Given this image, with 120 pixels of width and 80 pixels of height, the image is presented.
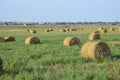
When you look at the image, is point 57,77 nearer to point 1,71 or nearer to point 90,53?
point 1,71

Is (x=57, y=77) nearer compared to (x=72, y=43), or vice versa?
(x=57, y=77)

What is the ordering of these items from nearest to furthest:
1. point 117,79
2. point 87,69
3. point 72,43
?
point 117,79 < point 87,69 < point 72,43

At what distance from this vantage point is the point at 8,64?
48.8ft

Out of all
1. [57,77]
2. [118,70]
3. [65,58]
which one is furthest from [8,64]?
[118,70]

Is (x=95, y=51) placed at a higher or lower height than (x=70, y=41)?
higher

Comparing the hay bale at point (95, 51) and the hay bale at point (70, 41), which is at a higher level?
the hay bale at point (95, 51)

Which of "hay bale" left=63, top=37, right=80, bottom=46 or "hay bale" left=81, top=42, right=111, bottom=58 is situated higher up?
"hay bale" left=81, top=42, right=111, bottom=58

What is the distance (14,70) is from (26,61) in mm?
2948

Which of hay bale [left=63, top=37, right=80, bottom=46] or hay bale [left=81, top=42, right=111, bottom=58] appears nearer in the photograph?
hay bale [left=81, top=42, right=111, bottom=58]

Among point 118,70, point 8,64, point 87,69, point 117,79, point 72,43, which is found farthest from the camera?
point 72,43

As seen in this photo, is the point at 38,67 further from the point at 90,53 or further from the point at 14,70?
the point at 90,53

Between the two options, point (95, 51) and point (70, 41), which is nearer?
→ point (95, 51)

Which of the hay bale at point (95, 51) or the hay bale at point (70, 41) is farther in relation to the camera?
the hay bale at point (70, 41)

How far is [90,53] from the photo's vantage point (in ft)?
55.5
